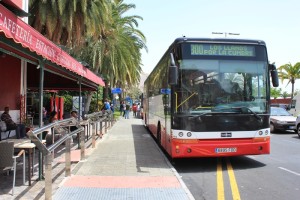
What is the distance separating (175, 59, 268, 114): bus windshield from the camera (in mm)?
9195

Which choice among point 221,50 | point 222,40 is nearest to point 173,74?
point 221,50

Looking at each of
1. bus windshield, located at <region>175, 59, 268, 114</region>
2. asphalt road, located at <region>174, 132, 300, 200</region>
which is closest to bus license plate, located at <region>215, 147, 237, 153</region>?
asphalt road, located at <region>174, 132, 300, 200</region>

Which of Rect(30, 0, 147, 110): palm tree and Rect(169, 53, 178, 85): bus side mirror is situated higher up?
Rect(30, 0, 147, 110): palm tree

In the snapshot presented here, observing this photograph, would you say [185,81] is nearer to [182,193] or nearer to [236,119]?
[236,119]

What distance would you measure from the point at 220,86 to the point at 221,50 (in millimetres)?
953

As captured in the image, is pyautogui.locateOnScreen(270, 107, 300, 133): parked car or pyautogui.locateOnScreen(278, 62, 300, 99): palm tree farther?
pyautogui.locateOnScreen(278, 62, 300, 99): palm tree

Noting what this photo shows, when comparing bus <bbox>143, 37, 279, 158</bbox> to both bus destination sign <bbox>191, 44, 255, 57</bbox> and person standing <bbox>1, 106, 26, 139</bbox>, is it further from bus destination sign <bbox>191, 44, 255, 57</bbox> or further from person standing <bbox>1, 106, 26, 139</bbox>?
person standing <bbox>1, 106, 26, 139</bbox>

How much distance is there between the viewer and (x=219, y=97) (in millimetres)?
9250

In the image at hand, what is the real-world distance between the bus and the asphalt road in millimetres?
488

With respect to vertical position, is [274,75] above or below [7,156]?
above

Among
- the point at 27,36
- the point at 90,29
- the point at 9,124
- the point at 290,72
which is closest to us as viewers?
the point at 27,36

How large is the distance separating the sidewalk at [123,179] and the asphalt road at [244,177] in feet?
1.43

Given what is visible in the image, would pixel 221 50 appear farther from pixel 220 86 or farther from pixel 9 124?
pixel 9 124

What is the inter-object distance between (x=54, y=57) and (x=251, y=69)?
16.5ft
